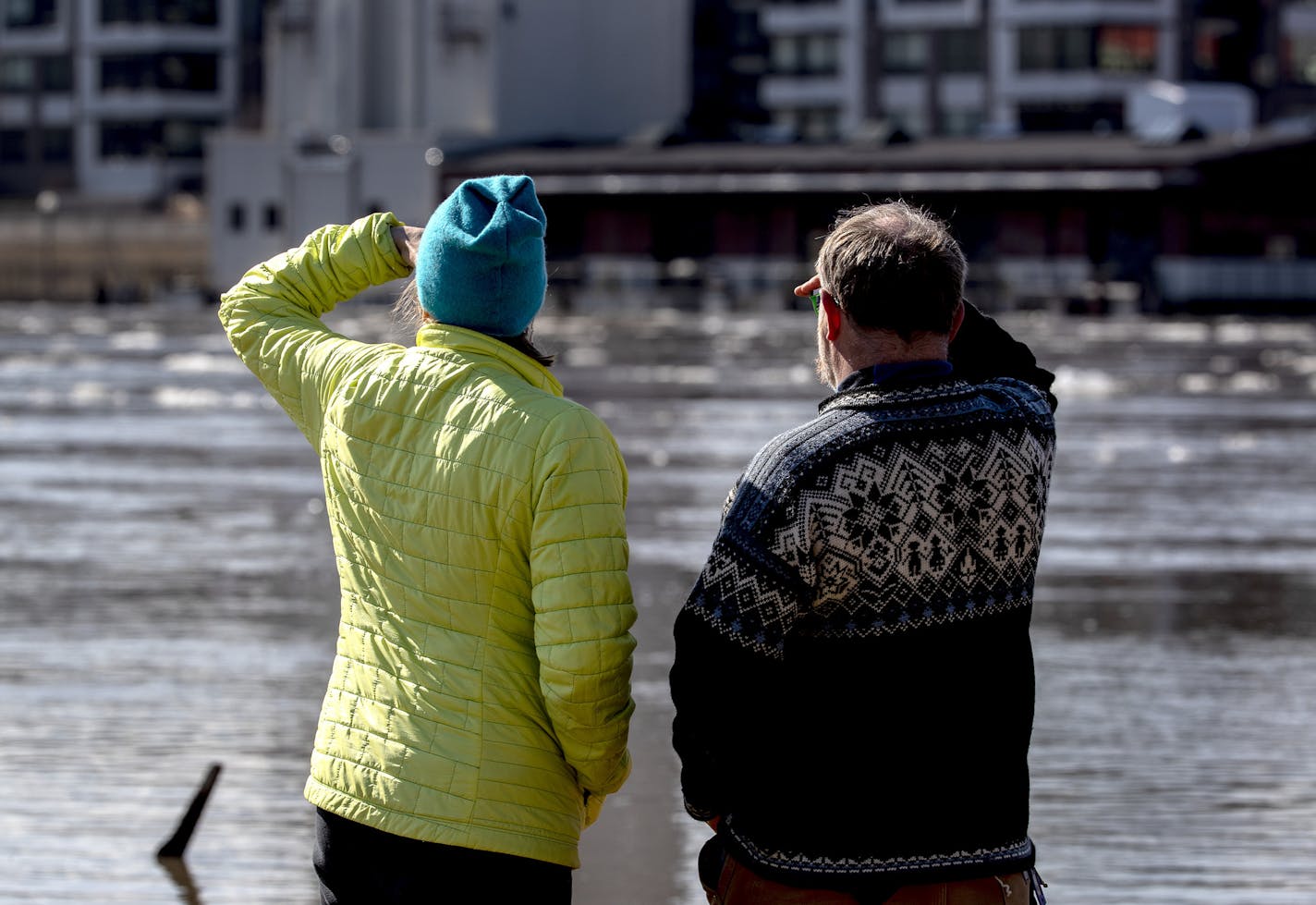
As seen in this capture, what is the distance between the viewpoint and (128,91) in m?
89.5

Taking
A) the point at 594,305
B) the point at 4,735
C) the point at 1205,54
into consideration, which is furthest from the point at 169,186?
the point at 4,735

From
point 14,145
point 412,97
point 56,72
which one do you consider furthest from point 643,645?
point 14,145

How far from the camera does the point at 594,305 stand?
6281 centimetres

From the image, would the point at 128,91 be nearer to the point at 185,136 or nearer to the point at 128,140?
the point at 128,140

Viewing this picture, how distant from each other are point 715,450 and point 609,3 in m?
65.0

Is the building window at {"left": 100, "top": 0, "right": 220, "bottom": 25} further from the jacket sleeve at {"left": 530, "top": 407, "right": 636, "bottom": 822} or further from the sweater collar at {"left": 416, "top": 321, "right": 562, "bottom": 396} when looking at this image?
the jacket sleeve at {"left": 530, "top": 407, "right": 636, "bottom": 822}

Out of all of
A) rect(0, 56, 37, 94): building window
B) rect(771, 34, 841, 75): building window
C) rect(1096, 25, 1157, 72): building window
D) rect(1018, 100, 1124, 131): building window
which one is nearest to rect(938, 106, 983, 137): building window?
rect(1018, 100, 1124, 131): building window

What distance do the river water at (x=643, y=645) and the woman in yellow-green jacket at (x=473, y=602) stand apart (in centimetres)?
63

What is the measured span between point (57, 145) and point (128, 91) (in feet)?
20.7

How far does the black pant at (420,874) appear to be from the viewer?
3.36 meters

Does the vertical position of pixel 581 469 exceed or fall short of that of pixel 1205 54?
it falls short

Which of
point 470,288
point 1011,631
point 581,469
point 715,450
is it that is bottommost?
point 715,450

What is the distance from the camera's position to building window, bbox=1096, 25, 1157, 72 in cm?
7506

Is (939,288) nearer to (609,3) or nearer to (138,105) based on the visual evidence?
(609,3)
